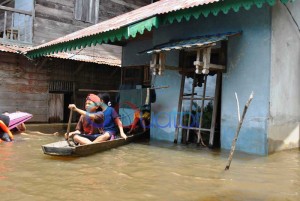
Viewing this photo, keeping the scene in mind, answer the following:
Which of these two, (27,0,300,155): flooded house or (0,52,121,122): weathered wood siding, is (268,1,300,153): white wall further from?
(0,52,121,122): weathered wood siding

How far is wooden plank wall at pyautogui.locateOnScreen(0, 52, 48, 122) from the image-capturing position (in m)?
13.1

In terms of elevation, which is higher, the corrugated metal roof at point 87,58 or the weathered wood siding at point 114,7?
the weathered wood siding at point 114,7

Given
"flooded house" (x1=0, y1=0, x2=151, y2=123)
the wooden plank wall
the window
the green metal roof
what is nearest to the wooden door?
"flooded house" (x1=0, y1=0, x2=151, y2=123)

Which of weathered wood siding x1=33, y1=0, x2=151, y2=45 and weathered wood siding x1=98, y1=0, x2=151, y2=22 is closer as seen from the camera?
weathered wood siding x1=33, y1=0, x2=151, y2=45

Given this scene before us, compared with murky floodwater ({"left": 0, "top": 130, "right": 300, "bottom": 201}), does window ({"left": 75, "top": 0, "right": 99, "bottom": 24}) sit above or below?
above

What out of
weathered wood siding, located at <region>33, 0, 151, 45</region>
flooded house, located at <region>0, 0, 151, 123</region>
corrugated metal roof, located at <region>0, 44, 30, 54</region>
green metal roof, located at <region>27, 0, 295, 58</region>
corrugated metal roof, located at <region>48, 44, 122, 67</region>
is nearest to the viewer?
Answer: green metal roof, located at <region>27, 0, 295, 58</region>

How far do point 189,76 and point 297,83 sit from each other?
9.13ft

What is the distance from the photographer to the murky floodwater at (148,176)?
4172 mm

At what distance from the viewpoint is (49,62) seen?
47.2 ft

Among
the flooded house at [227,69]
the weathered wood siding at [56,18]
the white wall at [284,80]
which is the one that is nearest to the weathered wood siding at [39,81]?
the weathered wood siding at [56,18]

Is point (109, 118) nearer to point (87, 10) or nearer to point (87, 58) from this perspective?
point (87, 58)

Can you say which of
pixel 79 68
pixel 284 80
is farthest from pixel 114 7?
pixel 284 80

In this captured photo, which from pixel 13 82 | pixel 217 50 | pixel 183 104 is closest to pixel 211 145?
pixel 183 104

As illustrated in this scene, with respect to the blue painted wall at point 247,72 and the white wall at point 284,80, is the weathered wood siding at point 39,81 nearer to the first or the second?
the blue painted wall at point 247,72
